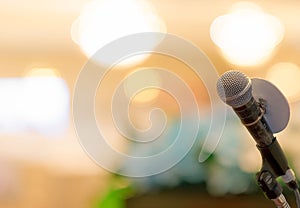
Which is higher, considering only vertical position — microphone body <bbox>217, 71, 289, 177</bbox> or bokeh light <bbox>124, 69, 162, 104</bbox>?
bokeh light <bbox>124, 69, 162, 104</bbox>

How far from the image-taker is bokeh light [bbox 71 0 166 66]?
243 cm

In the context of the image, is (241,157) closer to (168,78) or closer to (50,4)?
(168,78)

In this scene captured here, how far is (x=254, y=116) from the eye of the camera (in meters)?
0.56

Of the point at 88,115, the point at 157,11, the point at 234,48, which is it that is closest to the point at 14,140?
the point at 157,11

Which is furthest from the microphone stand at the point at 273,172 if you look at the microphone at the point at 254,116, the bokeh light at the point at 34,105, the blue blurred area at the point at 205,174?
the bokeh light at the point at 34,105

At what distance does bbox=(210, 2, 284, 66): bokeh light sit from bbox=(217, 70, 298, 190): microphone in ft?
6.76

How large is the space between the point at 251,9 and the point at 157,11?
0.53m

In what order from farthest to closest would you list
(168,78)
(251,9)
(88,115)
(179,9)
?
(179,9) < (251,9) < (168,78) < (88,115)

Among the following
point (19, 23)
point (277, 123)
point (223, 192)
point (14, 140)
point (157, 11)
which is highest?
point (19, 23)

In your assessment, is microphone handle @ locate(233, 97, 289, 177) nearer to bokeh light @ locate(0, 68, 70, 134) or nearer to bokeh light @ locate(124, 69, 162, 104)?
bokeh light @ locate(124, 69, 162, 104)

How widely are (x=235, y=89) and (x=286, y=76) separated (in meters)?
2.56

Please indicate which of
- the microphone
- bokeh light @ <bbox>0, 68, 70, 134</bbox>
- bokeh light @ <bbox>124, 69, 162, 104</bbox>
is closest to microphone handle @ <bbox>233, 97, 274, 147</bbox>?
the microphone

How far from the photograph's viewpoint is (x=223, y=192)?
1515 mm

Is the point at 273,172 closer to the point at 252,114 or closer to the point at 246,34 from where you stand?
the point at 252,114
